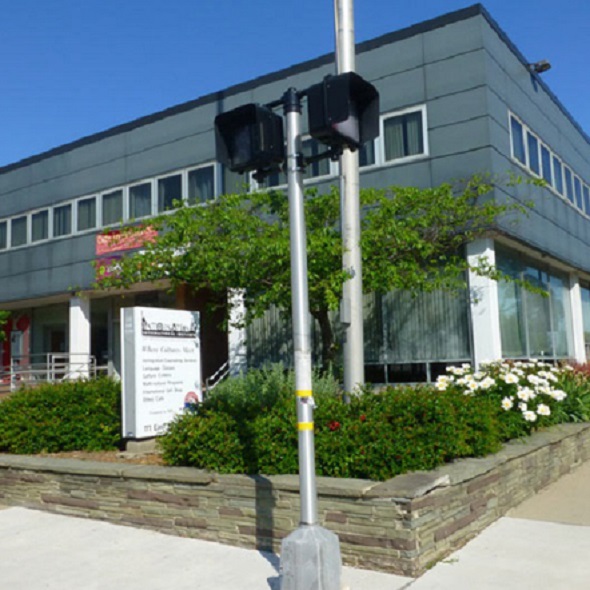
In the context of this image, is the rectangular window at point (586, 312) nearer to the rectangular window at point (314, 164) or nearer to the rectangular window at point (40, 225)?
the rectangular window at point (314, 164)

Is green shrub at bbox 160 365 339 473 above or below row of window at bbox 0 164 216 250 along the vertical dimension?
below

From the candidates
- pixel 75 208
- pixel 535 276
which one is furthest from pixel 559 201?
pixel 75 208

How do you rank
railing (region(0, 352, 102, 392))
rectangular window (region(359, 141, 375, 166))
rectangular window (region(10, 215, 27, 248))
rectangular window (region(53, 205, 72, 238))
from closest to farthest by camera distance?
rectangular window (region(359, 141, 375, 166))
railing (region(0, 352, 102, 392))
rectangular window (region(53, 205, 72, 238))
rectangular window (region(10, 215, 27, 248))

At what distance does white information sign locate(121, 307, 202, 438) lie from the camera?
914 cm

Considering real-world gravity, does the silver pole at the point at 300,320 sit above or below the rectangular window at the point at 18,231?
below

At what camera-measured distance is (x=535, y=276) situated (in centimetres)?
1709

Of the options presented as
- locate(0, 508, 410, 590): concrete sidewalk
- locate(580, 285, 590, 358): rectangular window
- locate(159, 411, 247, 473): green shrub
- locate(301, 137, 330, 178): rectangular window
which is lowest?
locate(0, 508, 410, 590): concrete sidewalk

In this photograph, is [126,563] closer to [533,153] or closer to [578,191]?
[533,153]

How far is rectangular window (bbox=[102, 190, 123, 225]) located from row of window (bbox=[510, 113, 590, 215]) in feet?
35.0

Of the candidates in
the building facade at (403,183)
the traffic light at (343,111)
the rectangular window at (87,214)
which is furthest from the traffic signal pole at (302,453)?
the rectangular window at (87,214)

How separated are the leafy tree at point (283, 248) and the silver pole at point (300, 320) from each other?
13.9 ft

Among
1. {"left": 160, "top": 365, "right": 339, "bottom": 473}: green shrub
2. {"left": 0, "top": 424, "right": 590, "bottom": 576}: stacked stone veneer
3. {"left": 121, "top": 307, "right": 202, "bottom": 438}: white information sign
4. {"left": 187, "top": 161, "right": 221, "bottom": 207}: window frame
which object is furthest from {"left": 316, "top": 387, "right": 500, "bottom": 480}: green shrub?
{"left": 187, "top": 161, "right": 221, "bottom": 207}: window frame

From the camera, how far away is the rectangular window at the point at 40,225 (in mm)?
22102

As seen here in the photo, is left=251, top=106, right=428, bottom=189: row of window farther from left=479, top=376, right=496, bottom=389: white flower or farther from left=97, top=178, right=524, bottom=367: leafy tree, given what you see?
left=479, top=376, right=496, bottom=389: white flower
